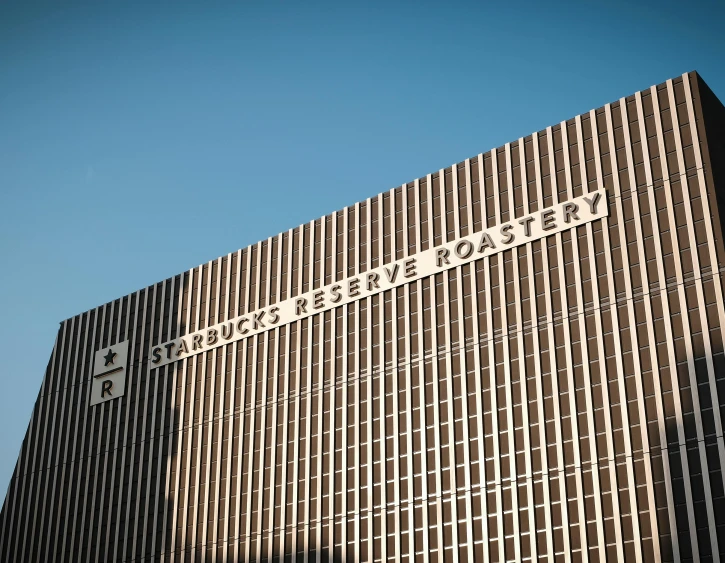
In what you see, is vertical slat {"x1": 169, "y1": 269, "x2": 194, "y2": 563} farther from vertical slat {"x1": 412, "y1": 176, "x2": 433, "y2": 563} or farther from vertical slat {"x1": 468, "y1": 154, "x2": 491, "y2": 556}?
vertical slat {"x1": 468, "y1": 154, "x2": 491, "y2": 556}

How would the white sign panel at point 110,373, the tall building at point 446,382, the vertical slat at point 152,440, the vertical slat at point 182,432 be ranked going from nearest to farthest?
the tall building at point 446,382
the vertical slat at point 182,432
the vertical slat at point 152,440
the white sign panel at point 110,373

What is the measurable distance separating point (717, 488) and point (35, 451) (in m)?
66.7

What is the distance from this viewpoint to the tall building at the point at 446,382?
217 ft

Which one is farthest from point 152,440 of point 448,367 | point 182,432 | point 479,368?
point 479,368

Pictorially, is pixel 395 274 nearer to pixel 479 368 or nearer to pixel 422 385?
pixel 422 385

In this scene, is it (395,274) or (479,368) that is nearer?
(479,368)

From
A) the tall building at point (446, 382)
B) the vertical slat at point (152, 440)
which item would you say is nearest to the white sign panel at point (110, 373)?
the tall building at point (446, 382)

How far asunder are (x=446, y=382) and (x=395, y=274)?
10892 millimetres

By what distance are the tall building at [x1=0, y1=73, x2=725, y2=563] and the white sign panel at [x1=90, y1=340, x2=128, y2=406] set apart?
0.74 feet

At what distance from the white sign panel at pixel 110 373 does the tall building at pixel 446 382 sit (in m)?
0.23

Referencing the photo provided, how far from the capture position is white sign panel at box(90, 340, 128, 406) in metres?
99.2

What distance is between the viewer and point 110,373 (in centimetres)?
10056

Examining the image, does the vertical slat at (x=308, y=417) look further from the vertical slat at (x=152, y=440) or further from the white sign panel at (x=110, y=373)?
the white sign panel at (x=110, y=373)

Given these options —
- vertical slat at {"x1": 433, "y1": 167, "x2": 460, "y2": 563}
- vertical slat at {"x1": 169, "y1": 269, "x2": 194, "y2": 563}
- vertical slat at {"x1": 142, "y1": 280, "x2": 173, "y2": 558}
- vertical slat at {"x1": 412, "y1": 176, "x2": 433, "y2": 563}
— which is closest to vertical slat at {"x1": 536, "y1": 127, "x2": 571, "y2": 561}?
vertical slat at {"x1": 433, "y1": 167, "x2": 460, "y2": 563}
